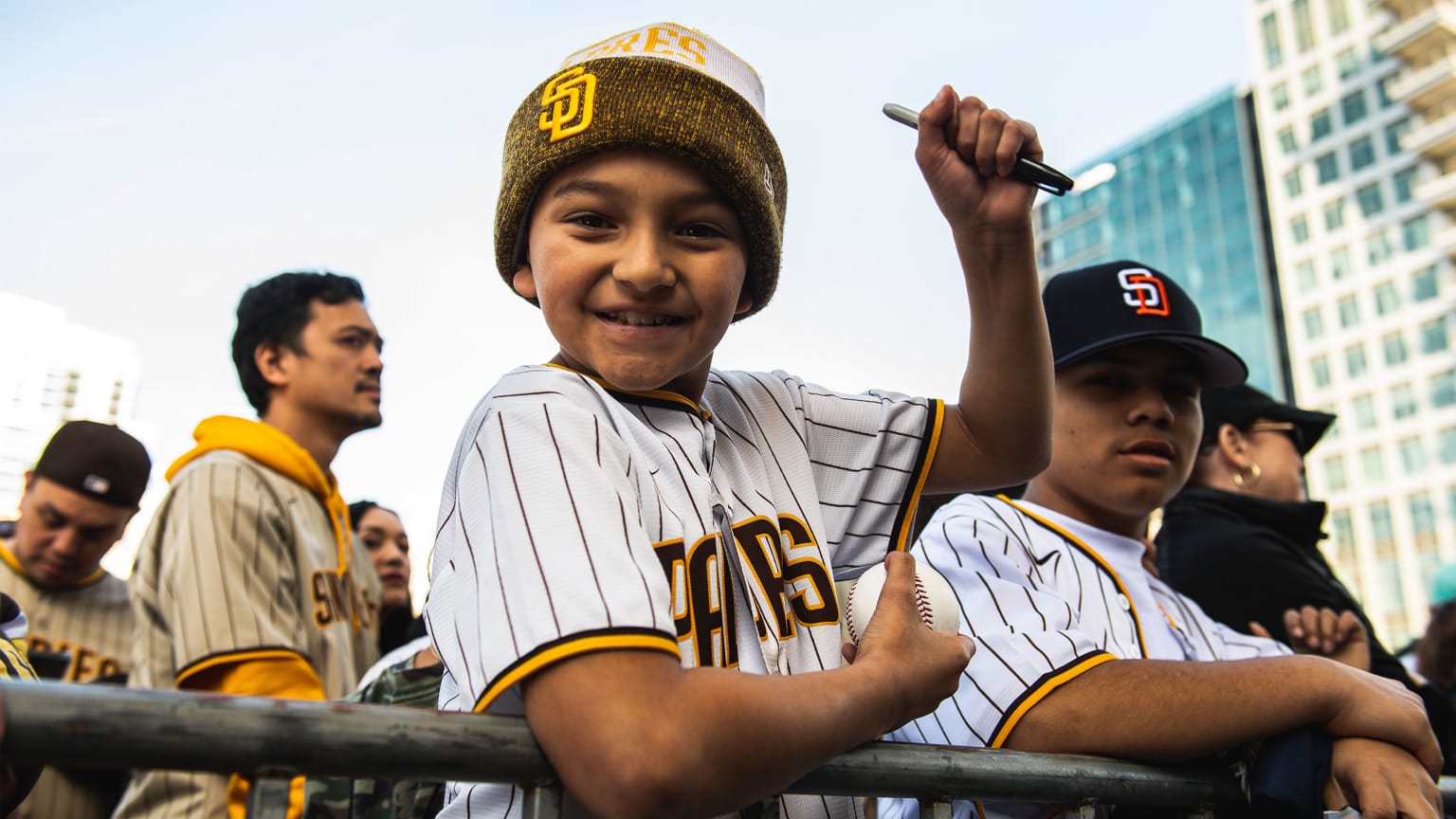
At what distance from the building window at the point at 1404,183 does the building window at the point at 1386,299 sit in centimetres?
416

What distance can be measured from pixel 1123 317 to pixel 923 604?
136 centimetres

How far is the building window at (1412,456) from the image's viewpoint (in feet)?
172

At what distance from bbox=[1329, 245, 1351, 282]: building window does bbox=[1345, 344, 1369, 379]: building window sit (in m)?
3.92

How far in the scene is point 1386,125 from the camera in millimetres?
56062

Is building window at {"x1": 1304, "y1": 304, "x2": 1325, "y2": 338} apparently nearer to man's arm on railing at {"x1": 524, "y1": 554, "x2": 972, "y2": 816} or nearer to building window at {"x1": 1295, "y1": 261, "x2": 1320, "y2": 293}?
building window at {"x1": 1295, "y1": 261, "x2": 1320, "y2": 293}

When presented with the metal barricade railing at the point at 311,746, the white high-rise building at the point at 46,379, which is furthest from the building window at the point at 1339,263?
the metal barricade railing at the point at 311,746

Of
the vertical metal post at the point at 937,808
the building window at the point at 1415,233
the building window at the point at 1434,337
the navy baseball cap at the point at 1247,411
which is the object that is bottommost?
the vertical metal post at the point at 937,808

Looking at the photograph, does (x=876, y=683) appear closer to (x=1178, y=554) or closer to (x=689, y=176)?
(x=689, y=176)

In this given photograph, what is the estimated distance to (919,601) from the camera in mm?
1578

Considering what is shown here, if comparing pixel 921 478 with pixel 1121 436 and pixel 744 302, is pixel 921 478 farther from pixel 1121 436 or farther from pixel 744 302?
pixel 1121 436

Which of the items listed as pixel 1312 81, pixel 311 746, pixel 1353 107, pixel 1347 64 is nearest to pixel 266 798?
pixel 311 746

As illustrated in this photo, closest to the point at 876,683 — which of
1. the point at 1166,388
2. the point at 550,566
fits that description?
the point at 550,566

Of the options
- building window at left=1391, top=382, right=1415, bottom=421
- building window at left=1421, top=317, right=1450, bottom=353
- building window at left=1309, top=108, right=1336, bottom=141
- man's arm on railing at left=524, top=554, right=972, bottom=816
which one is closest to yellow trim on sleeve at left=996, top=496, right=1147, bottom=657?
man's arm on railing at left=524, top=554, right=972, bottom=816

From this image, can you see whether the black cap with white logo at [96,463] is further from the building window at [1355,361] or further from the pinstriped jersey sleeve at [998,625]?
the building window at [1355,361]
